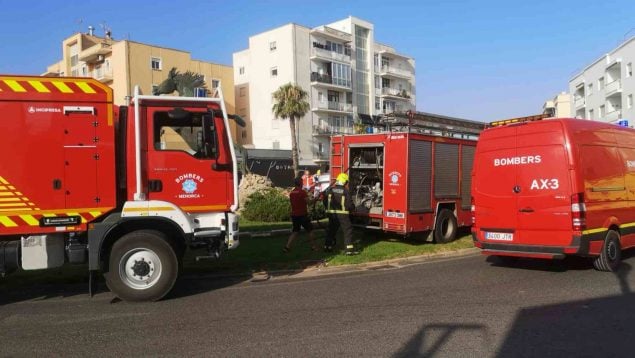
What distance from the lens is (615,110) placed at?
177 feet

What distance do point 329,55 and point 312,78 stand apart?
13.2 feet

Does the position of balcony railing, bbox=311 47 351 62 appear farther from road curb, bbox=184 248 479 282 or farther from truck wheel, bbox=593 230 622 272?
truck wheel, bbox=593 230 622 272

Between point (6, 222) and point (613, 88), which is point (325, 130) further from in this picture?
point (6, 222)

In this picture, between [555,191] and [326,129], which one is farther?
[326,129]

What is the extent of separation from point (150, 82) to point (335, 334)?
163ft

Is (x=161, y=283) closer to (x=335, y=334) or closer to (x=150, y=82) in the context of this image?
(x=335, y=334)

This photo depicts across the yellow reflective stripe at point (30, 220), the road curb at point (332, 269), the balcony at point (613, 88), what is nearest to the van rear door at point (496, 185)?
the road curb at point (332, 269)

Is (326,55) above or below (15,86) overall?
above

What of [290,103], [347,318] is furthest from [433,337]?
[290,103]

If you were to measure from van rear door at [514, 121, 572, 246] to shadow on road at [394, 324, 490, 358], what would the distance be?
357 centimetres

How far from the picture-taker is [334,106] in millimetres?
62188

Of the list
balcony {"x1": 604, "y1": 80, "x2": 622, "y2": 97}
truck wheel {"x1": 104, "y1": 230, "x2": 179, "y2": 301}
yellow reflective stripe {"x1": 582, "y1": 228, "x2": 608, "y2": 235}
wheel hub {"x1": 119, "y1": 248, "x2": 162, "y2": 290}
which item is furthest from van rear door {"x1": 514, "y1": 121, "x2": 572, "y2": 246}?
balcony {"x1": 604, "y1": 80, "x2": 622, "y2": 97}

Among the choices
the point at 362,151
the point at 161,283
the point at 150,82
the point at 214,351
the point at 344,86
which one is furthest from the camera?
the point at 344,86

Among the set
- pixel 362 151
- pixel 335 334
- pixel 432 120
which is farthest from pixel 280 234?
pixel 335 334
